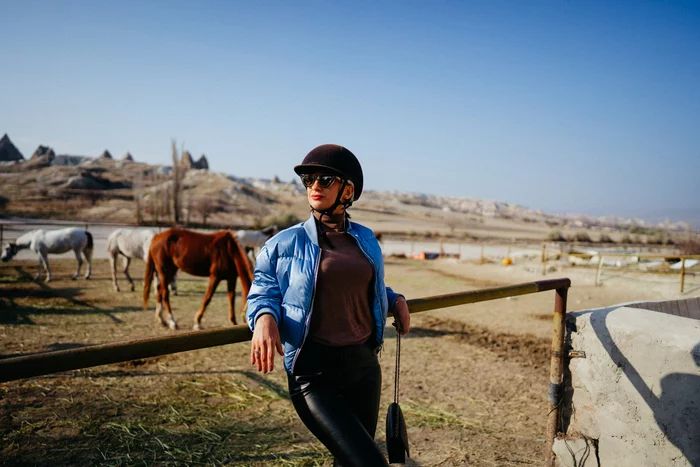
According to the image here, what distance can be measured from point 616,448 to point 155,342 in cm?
253

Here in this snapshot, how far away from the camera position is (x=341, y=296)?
1781 mm

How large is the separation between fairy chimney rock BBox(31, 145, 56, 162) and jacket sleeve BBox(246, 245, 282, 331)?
320 feet

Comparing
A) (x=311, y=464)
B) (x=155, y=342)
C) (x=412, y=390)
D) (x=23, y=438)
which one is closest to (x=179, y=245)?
(x=23, y=438)

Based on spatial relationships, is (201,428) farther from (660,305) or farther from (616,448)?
(660,305)

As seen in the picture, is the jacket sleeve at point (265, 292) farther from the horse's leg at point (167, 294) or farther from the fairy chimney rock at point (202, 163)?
the fairy chimney rock at point (202, 163)

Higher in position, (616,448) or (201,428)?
(616,448)

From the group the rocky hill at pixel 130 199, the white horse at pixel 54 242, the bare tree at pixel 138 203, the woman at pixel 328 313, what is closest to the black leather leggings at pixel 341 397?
the woman at pixel 328 313

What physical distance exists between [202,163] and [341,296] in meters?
113

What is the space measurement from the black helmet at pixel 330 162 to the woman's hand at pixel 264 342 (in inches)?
27.4

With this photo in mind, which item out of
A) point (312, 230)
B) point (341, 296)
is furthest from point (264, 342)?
point (312, 230)

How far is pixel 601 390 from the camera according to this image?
2.42 metres

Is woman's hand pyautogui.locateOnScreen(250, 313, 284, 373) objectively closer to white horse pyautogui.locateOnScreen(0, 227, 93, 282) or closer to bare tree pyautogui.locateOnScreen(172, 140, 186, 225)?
white horse pyautogui.locateOnScreen(0, 227, 93, 282)

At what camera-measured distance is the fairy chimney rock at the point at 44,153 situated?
Result: 79975 millimetres

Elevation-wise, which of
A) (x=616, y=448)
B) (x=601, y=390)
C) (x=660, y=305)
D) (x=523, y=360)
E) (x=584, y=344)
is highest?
(x=660, y=305)
